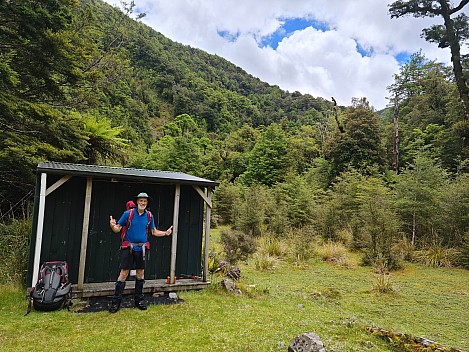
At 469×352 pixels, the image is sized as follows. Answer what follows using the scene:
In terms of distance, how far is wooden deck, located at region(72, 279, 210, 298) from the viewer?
446cm

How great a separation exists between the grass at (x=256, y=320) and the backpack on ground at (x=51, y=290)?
0.39 feet

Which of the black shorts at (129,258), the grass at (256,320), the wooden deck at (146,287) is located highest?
the black shorts at (129,258)

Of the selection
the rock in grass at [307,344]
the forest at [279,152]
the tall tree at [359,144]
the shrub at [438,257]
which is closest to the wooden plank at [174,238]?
the forest at [279,152]

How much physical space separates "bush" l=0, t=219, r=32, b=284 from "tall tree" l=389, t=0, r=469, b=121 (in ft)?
52.3

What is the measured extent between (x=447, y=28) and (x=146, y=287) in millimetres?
16132

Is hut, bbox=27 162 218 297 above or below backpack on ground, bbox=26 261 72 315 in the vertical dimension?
above

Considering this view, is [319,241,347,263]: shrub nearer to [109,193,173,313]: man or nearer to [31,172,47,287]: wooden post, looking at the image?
[109,193,173,313]: man

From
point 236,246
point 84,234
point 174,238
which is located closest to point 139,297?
point 174,238

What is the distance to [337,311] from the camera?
15.3 feet

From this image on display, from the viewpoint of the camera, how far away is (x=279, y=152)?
71.0 ft

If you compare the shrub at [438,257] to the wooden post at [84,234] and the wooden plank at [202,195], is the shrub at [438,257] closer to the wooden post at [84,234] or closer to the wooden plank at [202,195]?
the wooden plank at [202,195]

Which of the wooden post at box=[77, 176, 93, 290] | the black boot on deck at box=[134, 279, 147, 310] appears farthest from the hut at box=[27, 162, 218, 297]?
the black boot on deck at box=[134, 279, 147, 310]

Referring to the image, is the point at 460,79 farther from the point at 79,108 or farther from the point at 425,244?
the point at 79,108

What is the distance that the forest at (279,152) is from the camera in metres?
6.40
